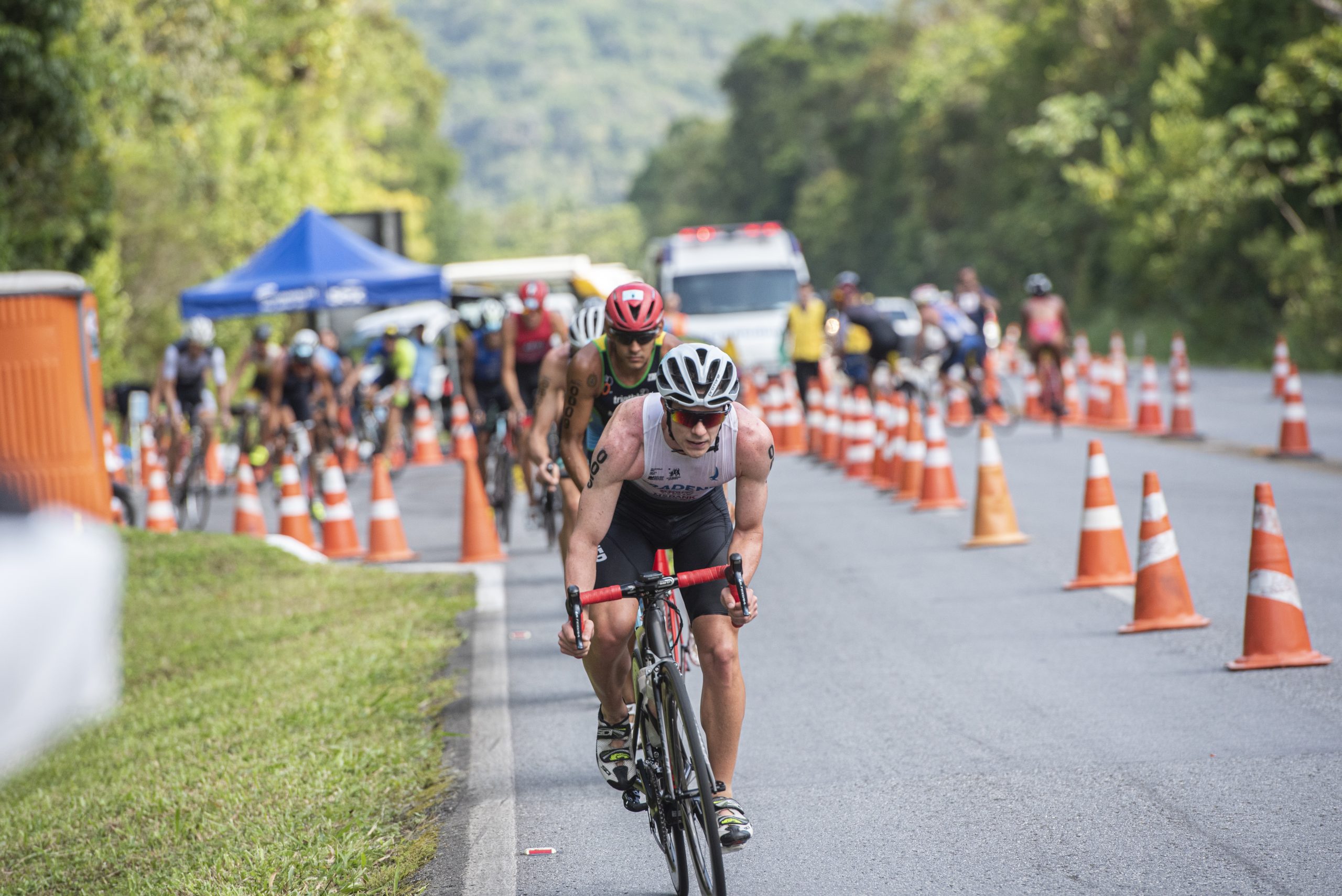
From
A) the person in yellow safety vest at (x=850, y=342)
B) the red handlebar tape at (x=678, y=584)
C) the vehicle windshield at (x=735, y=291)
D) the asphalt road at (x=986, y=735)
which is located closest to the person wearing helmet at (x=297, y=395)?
the asphalt road at (x=986, y=735)

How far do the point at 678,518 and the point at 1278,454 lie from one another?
12.4 meters

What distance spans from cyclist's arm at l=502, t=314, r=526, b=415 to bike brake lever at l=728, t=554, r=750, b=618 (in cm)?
679

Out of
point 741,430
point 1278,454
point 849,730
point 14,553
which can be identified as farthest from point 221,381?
point 14,553

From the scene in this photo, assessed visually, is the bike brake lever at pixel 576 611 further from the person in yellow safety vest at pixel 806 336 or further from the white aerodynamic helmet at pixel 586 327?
the person in yellow safety vest at pixel 806 336

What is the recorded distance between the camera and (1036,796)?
21.0 feet

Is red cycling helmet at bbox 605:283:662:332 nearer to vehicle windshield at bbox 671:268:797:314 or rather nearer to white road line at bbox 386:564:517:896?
white road line at bbox 386:564:517:896

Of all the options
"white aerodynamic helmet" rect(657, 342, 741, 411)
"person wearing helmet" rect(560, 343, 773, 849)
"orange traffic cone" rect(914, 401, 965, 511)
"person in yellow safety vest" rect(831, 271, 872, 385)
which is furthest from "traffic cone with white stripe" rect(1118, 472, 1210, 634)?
"person in yellow safety vest" rect(831, 271, 872, 385)

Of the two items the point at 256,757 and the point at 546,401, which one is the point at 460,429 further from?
the point at 256,757

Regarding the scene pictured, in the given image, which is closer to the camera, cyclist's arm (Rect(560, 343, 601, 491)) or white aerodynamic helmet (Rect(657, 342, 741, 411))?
white aerodynamic helmet (Rect(657, 342, 741, 411))

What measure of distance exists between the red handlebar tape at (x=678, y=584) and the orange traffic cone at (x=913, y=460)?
10.4 metres

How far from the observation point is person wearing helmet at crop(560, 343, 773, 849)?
5547 millimetres

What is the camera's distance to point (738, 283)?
2816cm

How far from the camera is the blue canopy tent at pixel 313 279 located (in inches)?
941

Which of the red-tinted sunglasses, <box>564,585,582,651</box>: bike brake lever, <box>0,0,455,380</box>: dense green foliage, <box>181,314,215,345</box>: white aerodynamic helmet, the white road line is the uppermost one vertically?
<box>0,0,455,380</box>: dense green foliage
